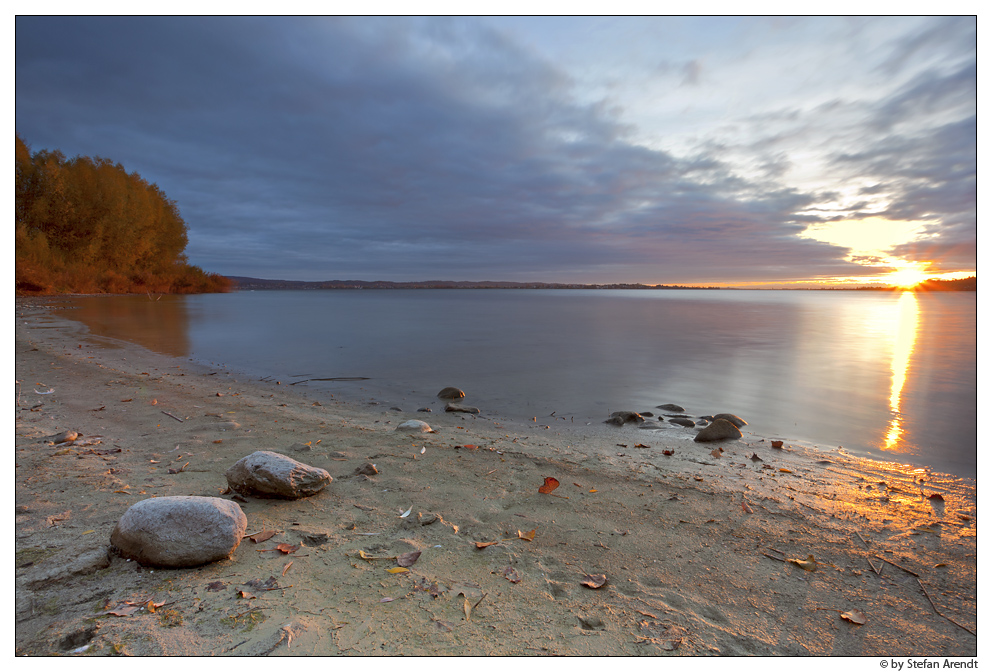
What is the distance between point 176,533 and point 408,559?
1.29 metres

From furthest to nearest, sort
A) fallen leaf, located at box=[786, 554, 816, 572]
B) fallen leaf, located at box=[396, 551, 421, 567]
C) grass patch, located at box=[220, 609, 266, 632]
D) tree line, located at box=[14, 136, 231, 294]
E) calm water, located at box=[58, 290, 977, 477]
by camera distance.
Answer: tree line, located at box=[14, 136, 231, 294] → calm water, located at box=[58, 290, 977, 477] → fallen leaf, located at box=[786, 554, 816, 572] → fallen leaf, located at box=[396, 551, 421, 567] → grass patch, located at box=[220, 609, 266, 632]

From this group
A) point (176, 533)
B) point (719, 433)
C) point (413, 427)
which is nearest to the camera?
point (176, 533)

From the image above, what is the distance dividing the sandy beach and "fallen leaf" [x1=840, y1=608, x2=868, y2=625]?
0.04 ft

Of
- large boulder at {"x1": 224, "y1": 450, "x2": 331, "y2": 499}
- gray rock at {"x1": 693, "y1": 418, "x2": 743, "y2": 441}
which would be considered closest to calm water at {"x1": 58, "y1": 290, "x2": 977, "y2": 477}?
gray rock at {"x1": 693, "y1": 418, "x2": 743, "y2": 441}

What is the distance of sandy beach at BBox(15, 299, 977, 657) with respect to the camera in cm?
203

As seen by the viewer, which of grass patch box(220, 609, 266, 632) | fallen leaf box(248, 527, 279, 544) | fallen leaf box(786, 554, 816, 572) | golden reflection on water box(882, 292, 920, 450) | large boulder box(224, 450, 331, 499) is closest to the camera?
grass patch box(220, 609, 266, 632)

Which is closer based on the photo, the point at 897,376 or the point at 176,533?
the point at 176,533

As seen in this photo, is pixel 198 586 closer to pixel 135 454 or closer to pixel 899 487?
pixel 135 454

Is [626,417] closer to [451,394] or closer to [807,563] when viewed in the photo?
[451,394]

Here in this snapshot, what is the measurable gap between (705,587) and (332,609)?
2128 millimetres

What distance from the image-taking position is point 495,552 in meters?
2.84

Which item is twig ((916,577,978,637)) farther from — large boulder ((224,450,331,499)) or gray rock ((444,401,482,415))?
gray rock ((444,401,482,415))

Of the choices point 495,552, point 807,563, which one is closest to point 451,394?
point 495,552

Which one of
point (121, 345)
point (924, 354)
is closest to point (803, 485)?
point (924, 354)
